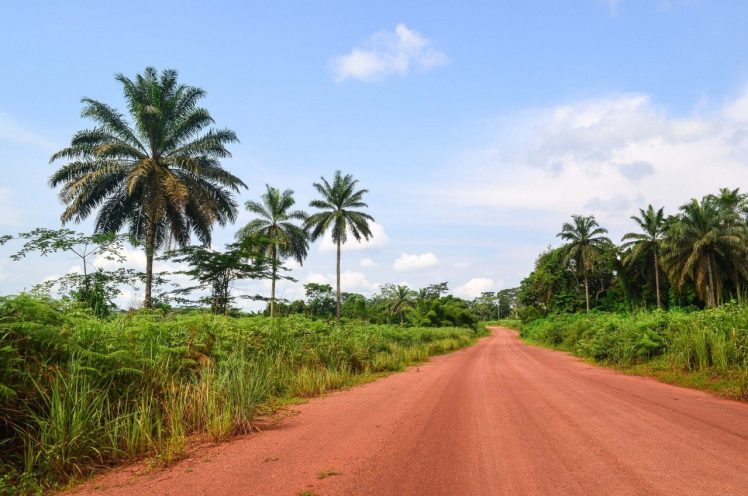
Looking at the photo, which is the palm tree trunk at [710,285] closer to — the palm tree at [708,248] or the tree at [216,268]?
the palm tree at [708,248]

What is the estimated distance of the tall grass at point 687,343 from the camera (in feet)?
33.6

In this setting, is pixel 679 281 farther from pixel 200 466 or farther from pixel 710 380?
pixel 200 466

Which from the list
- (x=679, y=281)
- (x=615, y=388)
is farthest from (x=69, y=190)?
(x=679, y=281)

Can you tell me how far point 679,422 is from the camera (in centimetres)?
634

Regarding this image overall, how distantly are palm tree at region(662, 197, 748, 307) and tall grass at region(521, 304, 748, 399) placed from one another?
27.0 m

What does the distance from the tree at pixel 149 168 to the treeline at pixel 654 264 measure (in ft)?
102

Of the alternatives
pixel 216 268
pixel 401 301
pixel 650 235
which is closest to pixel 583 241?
pixel 650 235

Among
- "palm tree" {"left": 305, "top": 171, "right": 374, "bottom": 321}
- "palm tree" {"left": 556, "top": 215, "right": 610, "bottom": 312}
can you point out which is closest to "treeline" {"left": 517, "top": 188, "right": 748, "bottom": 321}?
"palm tree" {"left": 556, "top": 215, "right": 610, "bottom": 312}

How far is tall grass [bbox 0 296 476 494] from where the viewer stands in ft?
15.2

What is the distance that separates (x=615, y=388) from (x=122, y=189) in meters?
26.0

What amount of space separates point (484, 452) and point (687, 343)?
33.3 feet

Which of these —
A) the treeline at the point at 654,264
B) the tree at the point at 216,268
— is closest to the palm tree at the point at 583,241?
the treeline at the point at 654,264

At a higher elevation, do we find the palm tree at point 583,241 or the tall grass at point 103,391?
the palm tree at point 583,241

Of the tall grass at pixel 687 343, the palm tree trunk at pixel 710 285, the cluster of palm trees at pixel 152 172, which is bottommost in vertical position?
the tall grass at pixel 687 343
